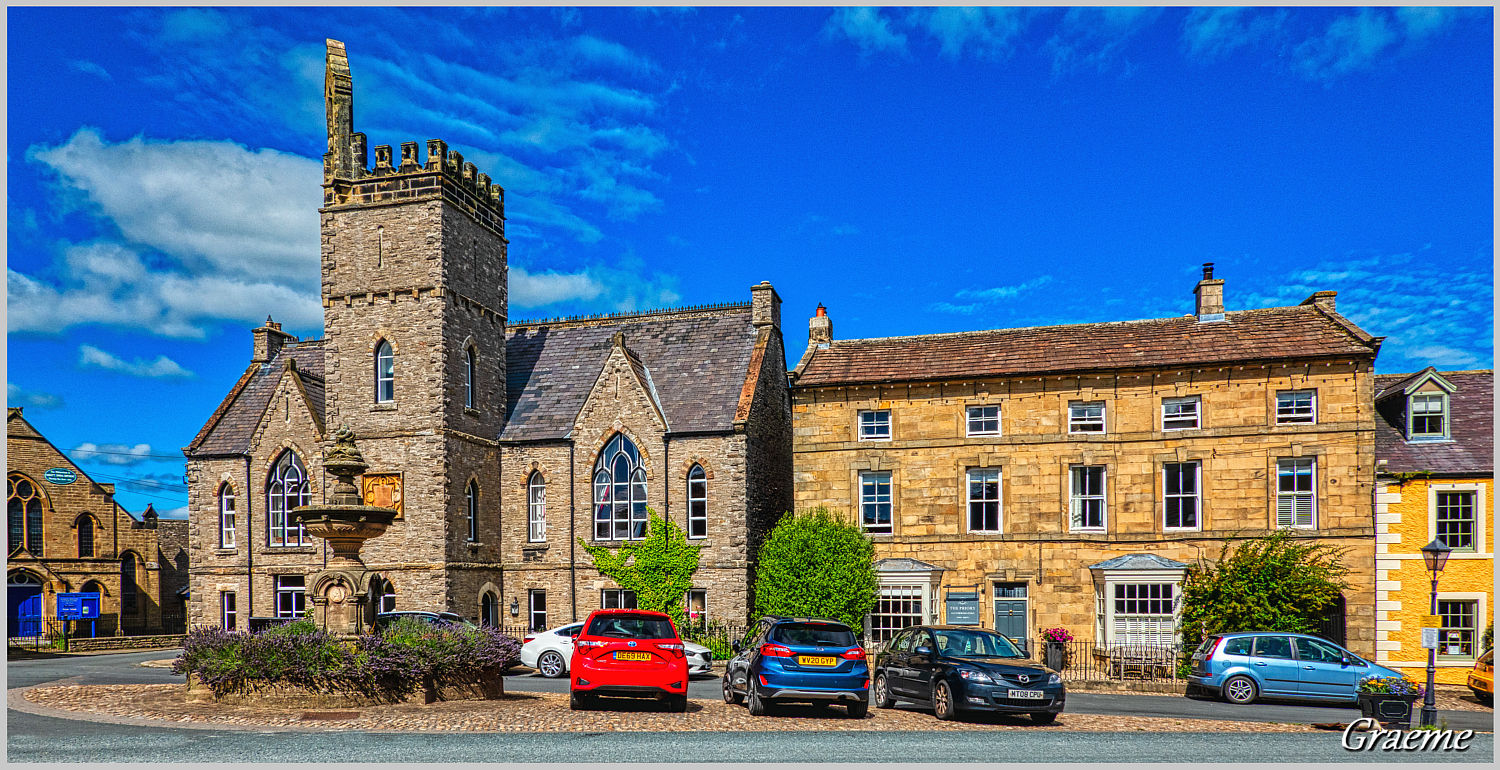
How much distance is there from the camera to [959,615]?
102 ft

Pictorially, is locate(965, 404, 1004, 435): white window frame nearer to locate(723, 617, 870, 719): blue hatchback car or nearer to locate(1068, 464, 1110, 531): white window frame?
locate(1068, 464, 1110, 531): white window frame

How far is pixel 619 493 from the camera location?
3384 cm

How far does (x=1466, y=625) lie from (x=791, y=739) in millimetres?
22349

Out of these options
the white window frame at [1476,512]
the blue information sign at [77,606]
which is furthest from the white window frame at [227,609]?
the white window frame at [1476,512]

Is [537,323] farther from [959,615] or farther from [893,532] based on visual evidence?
[959,615]

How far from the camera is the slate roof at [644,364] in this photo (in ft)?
112

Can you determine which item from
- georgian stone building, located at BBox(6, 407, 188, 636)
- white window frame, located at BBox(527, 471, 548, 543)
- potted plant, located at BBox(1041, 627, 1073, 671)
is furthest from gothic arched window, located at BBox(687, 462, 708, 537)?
georgian stone building, located at BBox(6, 407, 188, 636)

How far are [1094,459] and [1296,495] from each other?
5425mm

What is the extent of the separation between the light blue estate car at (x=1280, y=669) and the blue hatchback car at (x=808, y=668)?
30.6ft

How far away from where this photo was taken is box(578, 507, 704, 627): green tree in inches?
1271

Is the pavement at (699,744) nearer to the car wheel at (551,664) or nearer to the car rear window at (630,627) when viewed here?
the car rear window at (630,627)

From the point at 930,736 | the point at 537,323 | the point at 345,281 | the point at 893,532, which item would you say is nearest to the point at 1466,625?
the point at 893,532

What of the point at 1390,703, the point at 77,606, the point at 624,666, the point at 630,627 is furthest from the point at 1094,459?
the point at 77,606

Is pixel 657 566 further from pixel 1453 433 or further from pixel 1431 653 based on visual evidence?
pixel 1453 433
